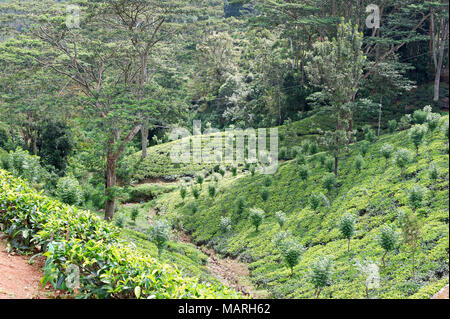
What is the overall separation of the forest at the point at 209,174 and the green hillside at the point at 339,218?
6 centimetres

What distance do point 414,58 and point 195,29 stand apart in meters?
14.6

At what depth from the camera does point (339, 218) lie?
11.7 metres

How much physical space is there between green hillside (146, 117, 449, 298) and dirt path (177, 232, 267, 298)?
288mm

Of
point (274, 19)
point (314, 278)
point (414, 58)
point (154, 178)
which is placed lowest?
point (154, 178)

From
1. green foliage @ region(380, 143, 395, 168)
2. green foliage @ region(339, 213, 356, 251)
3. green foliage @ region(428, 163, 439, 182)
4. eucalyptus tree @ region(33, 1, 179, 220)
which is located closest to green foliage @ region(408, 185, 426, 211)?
green foliage @ region(428, 163, 439, 182)

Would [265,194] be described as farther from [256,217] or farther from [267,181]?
[256,217]

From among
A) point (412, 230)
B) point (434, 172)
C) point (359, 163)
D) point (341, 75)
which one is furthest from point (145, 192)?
point (412, 230)

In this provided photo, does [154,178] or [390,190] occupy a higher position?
[390,190]

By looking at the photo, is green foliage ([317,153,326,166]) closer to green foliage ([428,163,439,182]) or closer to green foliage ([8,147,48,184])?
green foliage ([428,163,439,182])

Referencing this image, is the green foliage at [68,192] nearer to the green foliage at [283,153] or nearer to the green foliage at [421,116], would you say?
the green foliage at [283,153]

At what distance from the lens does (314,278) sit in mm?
7855

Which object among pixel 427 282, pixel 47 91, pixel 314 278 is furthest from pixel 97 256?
pixel 47 91

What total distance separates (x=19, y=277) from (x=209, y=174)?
1811 cm

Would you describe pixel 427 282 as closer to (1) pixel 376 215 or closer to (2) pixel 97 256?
(1) pixel 376 215
